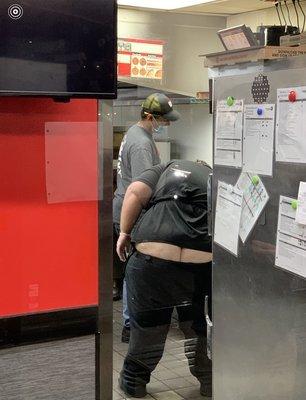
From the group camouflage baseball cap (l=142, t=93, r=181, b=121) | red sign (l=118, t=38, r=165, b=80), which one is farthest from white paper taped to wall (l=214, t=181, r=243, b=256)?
red sign (l=118, t=38, r=165, b=80)

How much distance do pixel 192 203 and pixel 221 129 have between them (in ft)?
2.80

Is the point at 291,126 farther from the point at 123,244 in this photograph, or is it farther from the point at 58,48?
the point at 123,244

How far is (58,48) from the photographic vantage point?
79.7 inches

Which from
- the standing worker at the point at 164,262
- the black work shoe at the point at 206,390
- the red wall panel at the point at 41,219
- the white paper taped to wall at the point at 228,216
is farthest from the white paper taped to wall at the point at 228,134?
the black work shoe at the point at 206,390

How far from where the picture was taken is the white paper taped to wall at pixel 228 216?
2.65m

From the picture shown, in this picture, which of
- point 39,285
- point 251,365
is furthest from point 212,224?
point 39,285

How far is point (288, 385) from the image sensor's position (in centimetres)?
246

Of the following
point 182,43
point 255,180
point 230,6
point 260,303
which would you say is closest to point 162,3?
point 182,43

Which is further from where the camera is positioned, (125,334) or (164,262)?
(125,334)

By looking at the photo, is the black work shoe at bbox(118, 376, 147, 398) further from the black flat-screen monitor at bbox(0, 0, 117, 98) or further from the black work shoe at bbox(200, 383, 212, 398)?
the black flat-screen monitor at bbox(0, 0, 117, 98)

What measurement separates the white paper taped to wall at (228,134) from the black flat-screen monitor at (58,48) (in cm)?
67

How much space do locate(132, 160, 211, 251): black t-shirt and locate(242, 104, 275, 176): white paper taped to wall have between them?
3.14ft

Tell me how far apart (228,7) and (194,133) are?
3.20ft

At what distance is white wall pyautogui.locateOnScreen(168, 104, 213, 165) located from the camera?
4.84 meters
